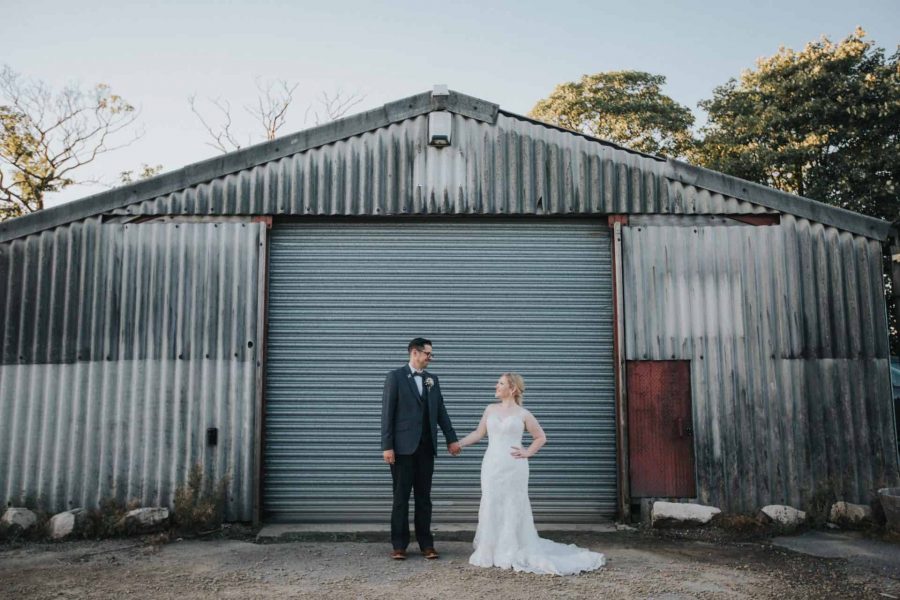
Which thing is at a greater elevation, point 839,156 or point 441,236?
point 839,156

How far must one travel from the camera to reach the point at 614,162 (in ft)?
27.3

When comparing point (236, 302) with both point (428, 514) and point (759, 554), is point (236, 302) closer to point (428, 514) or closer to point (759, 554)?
point (428, 514)

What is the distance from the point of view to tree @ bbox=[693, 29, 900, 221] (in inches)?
742

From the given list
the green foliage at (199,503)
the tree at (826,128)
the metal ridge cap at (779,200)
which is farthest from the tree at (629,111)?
the green foliage at (199,503)

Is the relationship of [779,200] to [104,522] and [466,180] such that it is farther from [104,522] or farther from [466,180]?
[104,522]

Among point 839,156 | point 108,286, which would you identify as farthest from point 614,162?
point 839,156

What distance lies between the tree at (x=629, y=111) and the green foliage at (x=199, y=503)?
2090cm

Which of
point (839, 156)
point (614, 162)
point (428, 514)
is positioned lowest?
point (428, 514)

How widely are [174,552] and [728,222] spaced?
7361 millimetres

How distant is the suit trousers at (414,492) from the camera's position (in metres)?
6.18

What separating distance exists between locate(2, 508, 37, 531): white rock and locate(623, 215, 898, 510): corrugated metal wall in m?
7.06

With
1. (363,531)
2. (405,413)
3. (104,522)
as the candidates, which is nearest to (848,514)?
(405,413)

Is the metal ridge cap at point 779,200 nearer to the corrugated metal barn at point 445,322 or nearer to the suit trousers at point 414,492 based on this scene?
the corrugated metal barn at point 445,322

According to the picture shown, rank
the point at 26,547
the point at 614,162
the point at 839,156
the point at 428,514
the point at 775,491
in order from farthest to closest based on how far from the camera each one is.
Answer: the point at 839,156, the point at 614,162, the point at 775,491, the point at 26,547, the point at 428,514
